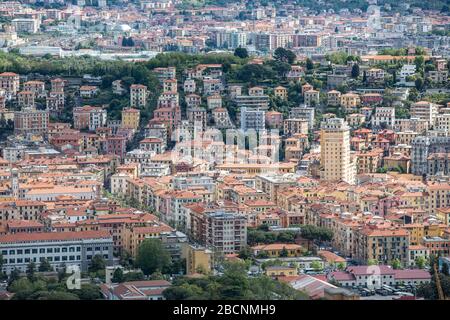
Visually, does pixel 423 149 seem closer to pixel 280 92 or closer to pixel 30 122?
pixel 280 92

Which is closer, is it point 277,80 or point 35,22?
point 277,80

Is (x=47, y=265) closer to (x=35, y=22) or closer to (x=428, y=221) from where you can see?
(x=428, y=221)

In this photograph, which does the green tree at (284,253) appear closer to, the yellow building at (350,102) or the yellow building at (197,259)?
the yellow building at (197,259)

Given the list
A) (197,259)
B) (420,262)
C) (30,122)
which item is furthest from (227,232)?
(30,122)

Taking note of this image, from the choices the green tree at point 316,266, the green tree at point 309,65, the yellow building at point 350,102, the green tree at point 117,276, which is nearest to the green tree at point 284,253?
the green tree at point 316,266

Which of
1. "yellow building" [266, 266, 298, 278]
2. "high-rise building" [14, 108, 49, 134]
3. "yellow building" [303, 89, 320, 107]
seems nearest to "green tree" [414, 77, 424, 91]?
"yellow building" [303, 89, 320, 107]

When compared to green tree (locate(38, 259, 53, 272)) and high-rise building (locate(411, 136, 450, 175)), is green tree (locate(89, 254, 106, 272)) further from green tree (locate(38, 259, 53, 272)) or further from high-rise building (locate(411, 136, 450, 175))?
high-rise building (locate(411, 136, 450, 175))

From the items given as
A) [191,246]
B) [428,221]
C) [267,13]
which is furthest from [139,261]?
[267,13]
